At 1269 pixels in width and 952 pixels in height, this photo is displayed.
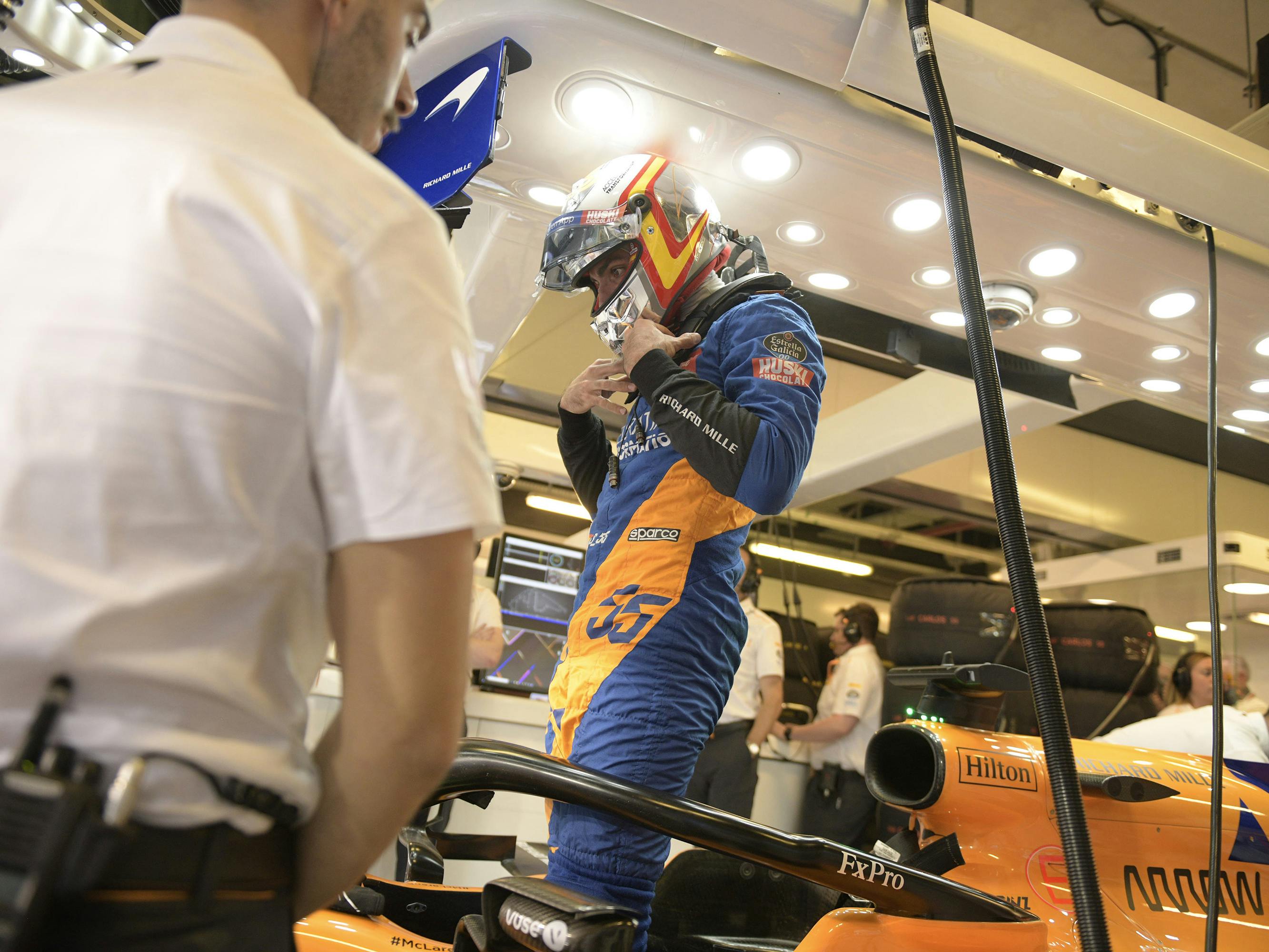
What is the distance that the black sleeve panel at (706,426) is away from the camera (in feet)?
4.45

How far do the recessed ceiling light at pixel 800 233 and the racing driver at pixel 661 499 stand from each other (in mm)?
736

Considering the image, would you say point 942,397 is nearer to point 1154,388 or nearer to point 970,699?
point 1154,388

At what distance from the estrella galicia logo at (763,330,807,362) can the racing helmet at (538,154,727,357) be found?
307 millimetres

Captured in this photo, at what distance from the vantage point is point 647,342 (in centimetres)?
153

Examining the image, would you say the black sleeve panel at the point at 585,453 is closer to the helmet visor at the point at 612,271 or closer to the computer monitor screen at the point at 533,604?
the helmet visor at the point at 612,271

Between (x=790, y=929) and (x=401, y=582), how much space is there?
1.74 m

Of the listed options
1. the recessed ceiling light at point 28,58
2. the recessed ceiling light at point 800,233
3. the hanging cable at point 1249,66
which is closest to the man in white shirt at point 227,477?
the recessed ceiling light at point 800,233

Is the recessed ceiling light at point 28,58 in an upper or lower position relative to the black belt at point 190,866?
upper

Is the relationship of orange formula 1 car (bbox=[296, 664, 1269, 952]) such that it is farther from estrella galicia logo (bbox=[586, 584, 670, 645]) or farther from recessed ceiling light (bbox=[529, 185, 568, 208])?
recessed ceiling light (bbox=[529, 185, 568, 208])

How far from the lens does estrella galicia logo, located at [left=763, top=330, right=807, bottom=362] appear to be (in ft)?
4.91

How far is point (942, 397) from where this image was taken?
4.40 m

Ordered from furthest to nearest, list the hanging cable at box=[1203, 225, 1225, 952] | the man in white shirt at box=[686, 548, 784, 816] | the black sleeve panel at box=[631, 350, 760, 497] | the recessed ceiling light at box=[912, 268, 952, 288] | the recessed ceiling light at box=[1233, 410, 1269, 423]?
the man in white shirt at box=[686, 548, 784, 816] < the recessed ceiling light at box=[1233, 410, 1269, 423] < the recessed ceiling light at box=[912, 268, 952, 288] < the black sleeve panel at box=[631, 350, 760, 497] < the hanging cable at box=[1203, 225, 1225, 952]

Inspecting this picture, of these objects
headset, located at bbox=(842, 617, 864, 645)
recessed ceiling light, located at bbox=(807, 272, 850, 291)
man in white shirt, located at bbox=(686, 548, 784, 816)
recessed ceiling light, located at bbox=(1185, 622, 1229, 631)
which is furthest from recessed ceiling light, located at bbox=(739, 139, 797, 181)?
recessed ceiling light, located at bbox=(1185, 622, 1229, 631)

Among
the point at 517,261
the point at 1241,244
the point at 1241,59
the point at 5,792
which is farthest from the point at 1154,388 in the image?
the point at 5,792
